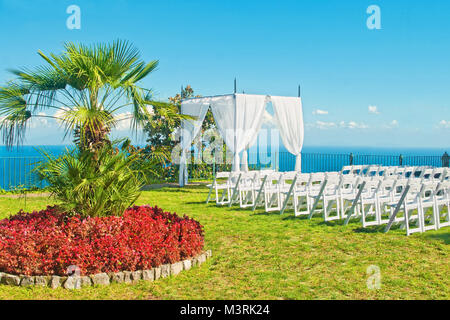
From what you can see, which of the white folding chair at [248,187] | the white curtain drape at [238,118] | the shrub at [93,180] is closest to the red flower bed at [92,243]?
the shrub at [93,180]

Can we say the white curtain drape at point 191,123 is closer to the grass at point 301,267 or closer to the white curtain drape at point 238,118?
the white curtain drape at point 238,118

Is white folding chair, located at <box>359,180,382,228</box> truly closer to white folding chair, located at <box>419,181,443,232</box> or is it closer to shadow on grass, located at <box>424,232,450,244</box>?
white folding chair, located at <box>419,181,443,232</box>

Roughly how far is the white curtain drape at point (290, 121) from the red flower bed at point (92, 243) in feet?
27.2

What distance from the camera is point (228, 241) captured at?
633 centimetres

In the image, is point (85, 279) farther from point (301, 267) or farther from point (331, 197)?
point (331, 197)

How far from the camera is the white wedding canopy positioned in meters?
12.7

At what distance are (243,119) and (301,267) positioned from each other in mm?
8125

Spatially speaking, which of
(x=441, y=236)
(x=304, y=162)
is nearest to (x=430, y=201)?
(x=441, y=236)

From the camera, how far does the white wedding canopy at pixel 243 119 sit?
41.7 ft

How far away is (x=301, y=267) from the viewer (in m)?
4.97

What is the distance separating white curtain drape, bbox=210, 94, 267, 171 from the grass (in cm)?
521

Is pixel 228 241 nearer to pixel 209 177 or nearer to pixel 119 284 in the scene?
pixel 119 284
